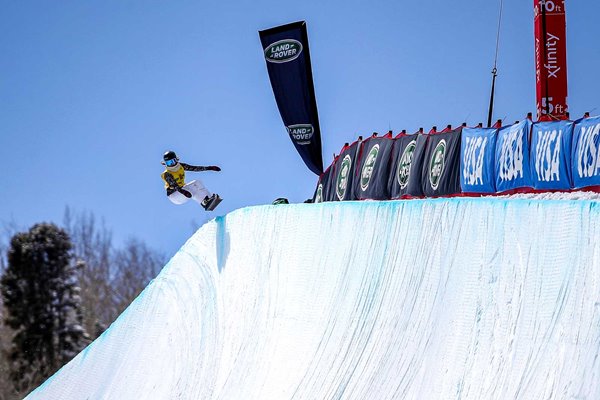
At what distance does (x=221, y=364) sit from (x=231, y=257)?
6.68ft

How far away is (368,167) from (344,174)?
1124 millimetres

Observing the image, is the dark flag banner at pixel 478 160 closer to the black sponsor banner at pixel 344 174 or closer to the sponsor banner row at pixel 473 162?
the sponsor banner row at pixel 473 162

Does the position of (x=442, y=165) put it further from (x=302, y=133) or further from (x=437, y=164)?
(x=302, y=133)

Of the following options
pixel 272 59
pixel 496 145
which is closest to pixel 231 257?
pixel 496 145

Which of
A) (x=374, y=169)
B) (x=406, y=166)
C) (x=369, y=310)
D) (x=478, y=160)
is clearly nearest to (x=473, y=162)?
(x=478, y=160)

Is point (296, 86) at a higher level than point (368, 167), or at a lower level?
higher

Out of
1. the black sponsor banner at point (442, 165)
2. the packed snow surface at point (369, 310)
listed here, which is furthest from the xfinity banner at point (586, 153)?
the packed snow surface at point (369, 310)

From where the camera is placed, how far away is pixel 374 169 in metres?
19.1

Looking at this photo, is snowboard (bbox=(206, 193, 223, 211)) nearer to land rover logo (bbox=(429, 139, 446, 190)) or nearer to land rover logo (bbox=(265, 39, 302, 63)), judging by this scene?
land rover logo (bbox=(429, 139, 446, 190))

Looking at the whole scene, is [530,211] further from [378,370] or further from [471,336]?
[378,370]

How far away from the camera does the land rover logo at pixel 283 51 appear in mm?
19406

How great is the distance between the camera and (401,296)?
10.9m

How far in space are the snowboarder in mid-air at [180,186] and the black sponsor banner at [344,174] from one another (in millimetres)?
4461

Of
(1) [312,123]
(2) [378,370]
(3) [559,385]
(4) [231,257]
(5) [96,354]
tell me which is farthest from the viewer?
(1) [312,123]
